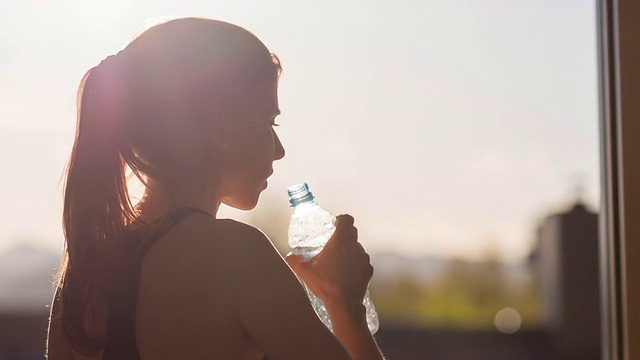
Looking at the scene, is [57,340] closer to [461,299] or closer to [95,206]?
[95,206]

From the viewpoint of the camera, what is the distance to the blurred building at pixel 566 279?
234 inches

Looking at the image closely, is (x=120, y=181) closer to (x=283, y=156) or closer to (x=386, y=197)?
(x=283, y=156)

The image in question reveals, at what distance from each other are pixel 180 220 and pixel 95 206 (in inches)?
4.0

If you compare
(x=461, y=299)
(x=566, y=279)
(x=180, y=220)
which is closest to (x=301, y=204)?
(x=180, y=220)

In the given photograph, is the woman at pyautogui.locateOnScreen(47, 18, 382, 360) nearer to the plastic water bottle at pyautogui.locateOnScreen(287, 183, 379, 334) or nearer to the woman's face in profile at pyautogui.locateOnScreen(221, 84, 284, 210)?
the woman's face in profile at pyautogui.locateOnScreen(221, 84, 284, 210)

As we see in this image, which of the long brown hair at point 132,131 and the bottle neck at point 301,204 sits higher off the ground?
the long brown hair at point 132,131

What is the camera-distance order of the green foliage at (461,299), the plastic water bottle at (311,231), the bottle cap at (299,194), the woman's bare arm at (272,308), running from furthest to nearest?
the green foliage at (461,299) → the plastic water bottle at (311,231) → the bottle cap at (299,194) → the woman's bare arm at (272,308)

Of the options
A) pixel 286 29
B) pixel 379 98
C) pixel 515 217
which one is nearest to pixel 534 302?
pixel 515 217

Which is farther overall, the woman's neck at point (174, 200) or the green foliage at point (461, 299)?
the green foliage at point (461, 299)

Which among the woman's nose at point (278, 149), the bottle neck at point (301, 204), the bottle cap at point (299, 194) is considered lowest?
the bottle neck at point (301, 204)

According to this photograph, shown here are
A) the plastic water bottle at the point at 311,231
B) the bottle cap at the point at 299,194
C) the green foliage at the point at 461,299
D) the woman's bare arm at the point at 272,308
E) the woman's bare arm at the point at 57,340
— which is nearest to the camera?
the woman's bare arm at the point at 272,308

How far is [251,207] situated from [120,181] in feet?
0.48

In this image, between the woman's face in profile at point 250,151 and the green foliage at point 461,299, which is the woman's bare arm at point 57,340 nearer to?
the woman's face in profile at point 250,151

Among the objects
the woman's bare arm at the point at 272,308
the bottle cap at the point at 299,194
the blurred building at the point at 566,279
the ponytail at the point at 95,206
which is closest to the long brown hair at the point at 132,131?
the ponytail at the point at 95,206
